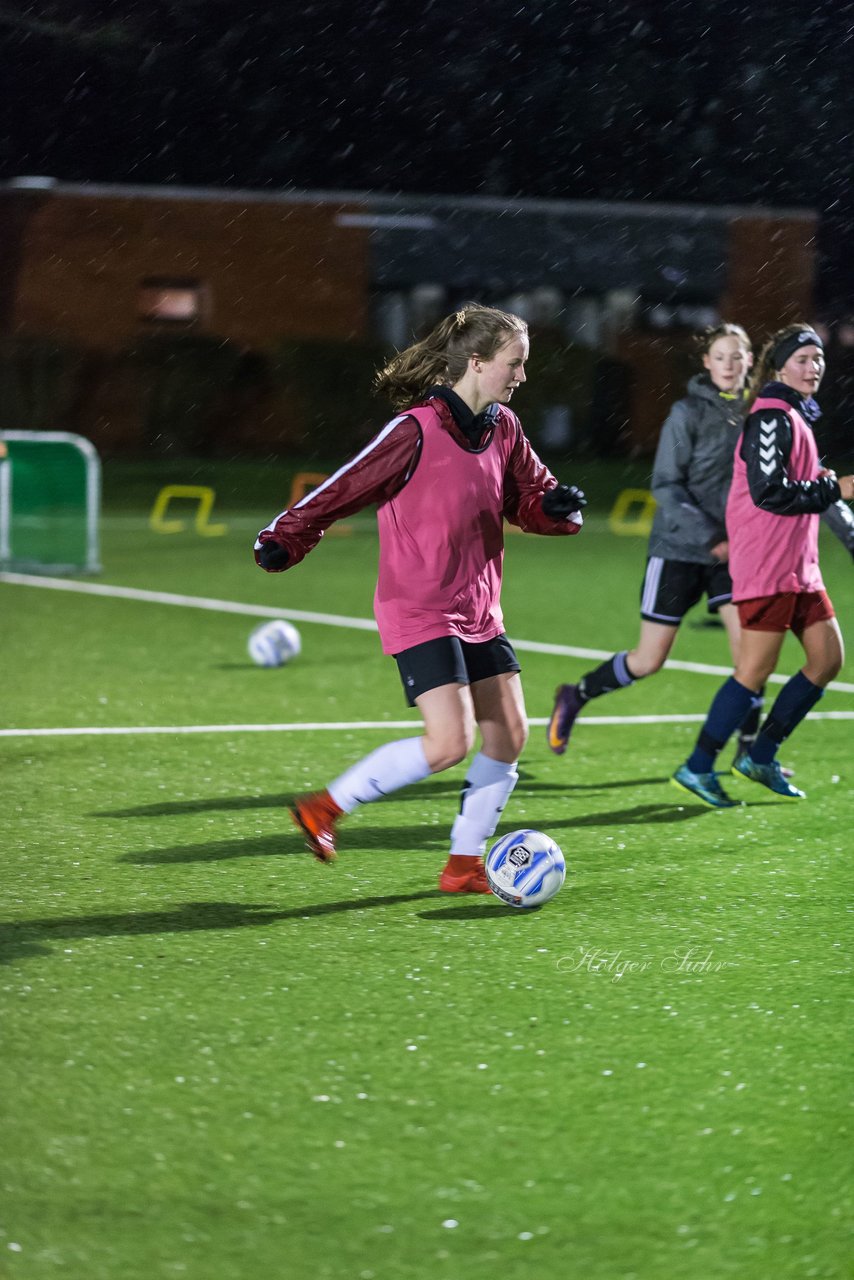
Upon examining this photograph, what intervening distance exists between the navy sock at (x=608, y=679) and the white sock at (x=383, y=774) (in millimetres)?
2644

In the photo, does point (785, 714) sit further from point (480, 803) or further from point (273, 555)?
point (273, 555)

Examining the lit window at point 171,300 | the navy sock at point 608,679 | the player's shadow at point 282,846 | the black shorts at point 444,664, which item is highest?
the lit window at point 171,300

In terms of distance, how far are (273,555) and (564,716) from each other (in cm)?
327

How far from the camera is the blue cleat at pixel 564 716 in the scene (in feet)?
28.7

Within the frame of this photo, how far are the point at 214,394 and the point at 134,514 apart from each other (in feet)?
29.9

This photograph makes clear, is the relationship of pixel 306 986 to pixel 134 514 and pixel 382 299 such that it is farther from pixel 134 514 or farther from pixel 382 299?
pixel 382 299

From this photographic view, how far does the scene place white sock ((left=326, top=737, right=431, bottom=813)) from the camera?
19.8ft

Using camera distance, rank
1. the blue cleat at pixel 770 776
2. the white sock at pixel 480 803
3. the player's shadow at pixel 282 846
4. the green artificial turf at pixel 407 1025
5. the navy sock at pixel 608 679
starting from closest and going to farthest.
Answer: the green artificial turf at pixel 407 1025, the white sock at pixel 480 803, the player's shadow at pixel 282 846, the blue cleat at pixel 770 776, the navy sock at pixel 608 679

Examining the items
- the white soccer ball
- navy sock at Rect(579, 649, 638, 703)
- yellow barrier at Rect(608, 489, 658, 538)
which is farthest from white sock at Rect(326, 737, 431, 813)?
yellow barrier at Rect(608, 489, 658, 538)

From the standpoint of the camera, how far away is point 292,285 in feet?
129

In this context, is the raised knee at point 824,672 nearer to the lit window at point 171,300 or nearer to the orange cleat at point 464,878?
the orange cleat at point 464,878

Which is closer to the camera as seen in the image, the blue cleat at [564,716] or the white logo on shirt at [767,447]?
the white logo on shirt at [767,447]

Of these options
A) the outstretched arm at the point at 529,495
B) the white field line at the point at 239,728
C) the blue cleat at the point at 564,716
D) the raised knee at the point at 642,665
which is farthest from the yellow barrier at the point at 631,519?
the outstretched arm at the point at 529,495

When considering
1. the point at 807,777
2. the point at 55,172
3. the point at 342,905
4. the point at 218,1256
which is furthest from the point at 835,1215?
the point at 55,172
